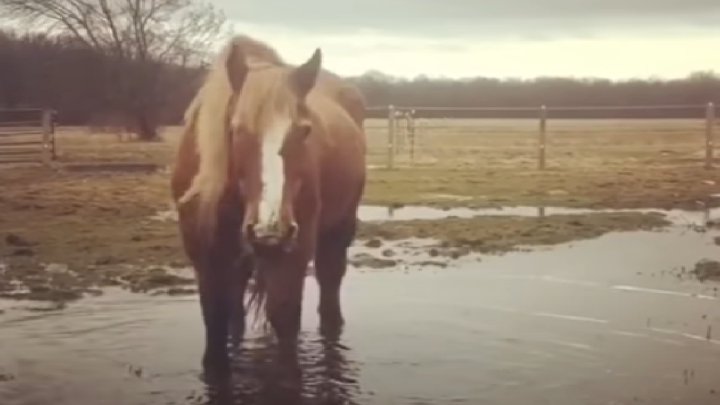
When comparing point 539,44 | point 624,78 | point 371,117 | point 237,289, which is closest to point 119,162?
point 371,117

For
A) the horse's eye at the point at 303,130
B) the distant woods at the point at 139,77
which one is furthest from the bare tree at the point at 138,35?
the horse's eye at the point at 303,130

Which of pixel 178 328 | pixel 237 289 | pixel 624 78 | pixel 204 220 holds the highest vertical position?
pixel 624 78

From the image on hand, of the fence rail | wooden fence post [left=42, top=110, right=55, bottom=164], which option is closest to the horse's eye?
the fence rail

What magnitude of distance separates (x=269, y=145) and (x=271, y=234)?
25 centimetres

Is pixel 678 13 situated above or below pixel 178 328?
above

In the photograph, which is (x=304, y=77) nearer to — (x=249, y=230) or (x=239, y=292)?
(x=249, y=230)

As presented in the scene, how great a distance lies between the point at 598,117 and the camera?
1445 centimetres

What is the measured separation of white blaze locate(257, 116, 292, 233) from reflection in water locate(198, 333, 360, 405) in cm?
70

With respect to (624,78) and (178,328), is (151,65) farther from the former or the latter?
(178,328)

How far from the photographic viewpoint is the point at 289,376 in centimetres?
369

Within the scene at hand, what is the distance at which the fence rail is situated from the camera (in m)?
12.7

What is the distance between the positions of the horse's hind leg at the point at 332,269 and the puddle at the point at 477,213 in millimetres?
3522

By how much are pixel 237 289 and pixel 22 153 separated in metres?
10.3

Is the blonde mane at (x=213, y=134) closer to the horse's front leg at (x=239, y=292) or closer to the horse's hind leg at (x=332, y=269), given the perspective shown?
the horse's front leg at (x=239, y=292)
